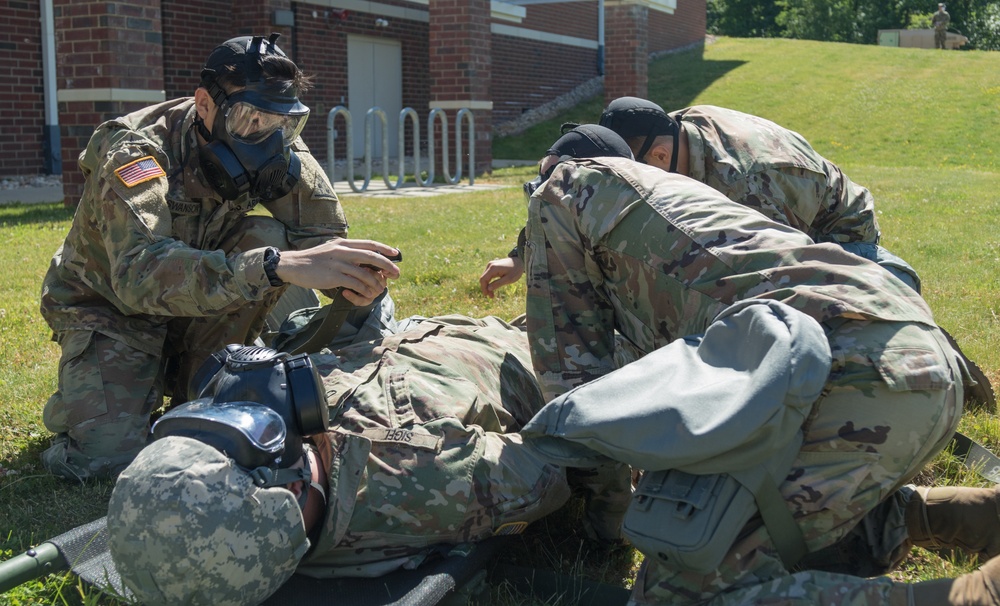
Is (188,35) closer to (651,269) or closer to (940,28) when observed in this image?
(651,269)

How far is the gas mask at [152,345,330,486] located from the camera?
2295 millimetres

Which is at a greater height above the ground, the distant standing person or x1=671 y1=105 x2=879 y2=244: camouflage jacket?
the distant standing person

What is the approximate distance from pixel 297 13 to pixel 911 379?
14.8 m

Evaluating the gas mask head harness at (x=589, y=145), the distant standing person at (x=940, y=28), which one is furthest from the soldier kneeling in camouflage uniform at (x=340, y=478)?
the distant standing person at (x=940, y=28)

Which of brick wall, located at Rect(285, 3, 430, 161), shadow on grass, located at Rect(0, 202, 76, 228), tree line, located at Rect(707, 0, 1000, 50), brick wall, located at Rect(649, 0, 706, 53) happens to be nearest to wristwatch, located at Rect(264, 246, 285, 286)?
shadow on grass, located at Rect(0, 202, 76, 228)

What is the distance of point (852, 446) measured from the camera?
87.5 inches

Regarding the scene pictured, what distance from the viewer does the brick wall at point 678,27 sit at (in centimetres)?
2780

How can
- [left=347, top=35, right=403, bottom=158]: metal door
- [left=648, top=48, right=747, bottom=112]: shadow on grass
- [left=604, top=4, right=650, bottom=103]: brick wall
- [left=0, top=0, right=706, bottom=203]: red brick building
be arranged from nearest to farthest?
1. [left=0, top=0, right=706, bottom=203]: red brick building
2. [left=347, top=35, right=403, bottom=158]: metal door
3. [left=604, top=4, right=650, bottom=103]: brick wall
4. [left=648, top=48, right=747, bottom=112]: shadow on grass

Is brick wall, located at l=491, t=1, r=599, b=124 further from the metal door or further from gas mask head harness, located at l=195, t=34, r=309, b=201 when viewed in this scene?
gas mask head harness, located at l=195, t=34, r=309, b=201

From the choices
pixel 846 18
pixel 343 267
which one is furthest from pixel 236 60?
pixel 846 18

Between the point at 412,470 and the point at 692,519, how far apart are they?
31.7 inches

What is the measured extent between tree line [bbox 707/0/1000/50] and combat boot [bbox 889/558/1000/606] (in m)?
47.3

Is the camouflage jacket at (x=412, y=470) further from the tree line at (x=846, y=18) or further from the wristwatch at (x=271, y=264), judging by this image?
the tree line at (x=846, y=18)

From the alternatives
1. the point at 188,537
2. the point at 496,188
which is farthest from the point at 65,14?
the point at 188,537
